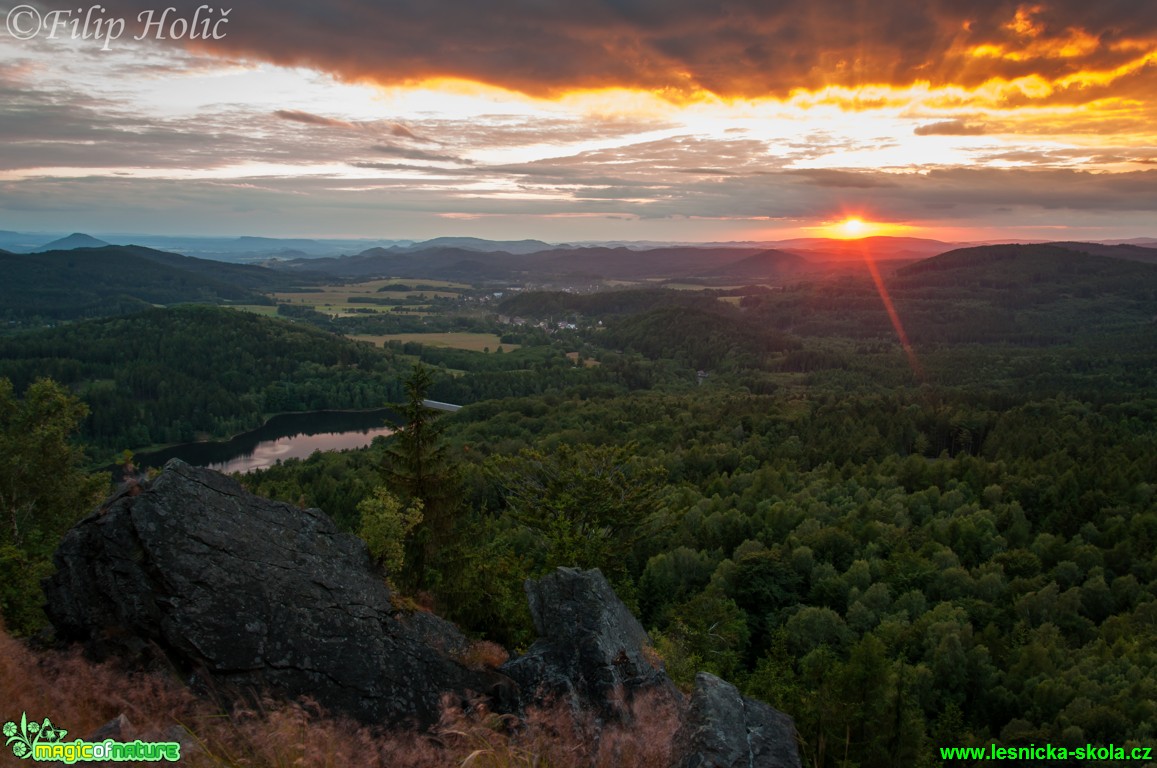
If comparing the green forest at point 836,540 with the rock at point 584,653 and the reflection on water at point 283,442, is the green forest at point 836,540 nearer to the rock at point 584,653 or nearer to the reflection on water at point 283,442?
the rock at point 584,653

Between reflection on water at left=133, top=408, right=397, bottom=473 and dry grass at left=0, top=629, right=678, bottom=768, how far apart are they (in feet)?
358

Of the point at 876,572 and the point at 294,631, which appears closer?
the point at 294,631

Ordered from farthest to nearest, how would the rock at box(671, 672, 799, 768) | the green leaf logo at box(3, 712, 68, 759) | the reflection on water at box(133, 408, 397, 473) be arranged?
the reflection on water at box(133, 408, 397, 473)
the rock at box(671, 672, 799, 768)
the green leaf logo at box(3, 712, 68, 759)

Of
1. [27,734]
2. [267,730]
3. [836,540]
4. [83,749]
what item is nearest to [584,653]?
[267,730]

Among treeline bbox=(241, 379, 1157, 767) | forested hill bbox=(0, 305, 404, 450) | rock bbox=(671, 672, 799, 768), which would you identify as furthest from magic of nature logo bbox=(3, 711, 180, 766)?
forested hill bbox=(0, 305, 404, 450)

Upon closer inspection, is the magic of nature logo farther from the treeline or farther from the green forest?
the treeline

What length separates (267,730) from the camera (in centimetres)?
1143

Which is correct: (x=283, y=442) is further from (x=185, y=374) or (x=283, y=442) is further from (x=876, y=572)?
(x=876, y=572)

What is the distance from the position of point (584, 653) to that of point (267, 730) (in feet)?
26.7

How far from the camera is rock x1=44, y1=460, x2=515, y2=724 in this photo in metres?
14.0

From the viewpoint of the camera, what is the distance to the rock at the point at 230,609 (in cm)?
1397

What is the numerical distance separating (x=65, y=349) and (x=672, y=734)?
208m

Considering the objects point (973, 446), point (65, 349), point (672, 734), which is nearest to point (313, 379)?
point (65, 349)

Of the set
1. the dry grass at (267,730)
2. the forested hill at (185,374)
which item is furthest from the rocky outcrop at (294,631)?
the forested hill at (185,374)
